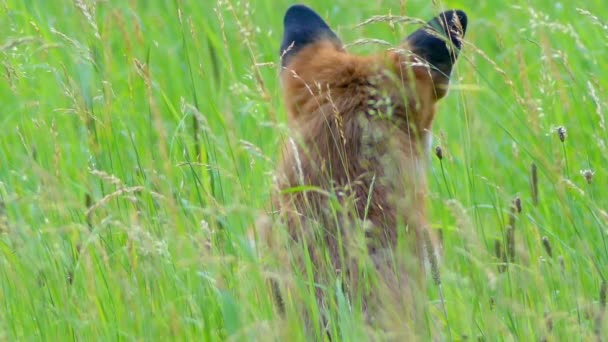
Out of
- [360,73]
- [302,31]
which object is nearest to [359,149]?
[360,73]

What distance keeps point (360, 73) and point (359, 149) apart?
17.2 inches

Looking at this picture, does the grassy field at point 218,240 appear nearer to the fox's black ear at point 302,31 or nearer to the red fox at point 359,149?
the red fox at point 359,149

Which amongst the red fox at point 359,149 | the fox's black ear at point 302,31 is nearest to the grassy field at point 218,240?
the red fox at point 359,149

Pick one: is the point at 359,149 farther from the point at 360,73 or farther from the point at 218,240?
the point at 218,240

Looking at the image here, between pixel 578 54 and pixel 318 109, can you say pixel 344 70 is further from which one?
pixel 578 54

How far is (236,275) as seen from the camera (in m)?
3.95

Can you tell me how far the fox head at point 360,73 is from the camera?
4.71 meters

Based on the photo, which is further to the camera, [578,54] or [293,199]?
[578,54]

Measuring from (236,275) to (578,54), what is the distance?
463 cm

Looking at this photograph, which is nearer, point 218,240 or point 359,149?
point 218,240

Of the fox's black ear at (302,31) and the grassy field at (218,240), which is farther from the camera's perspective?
the fox's black ear at (302,31)

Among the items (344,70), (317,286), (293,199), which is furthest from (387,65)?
(317,286)

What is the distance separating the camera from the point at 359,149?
4.56 metres

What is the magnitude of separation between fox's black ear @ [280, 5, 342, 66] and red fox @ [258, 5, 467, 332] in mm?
53
